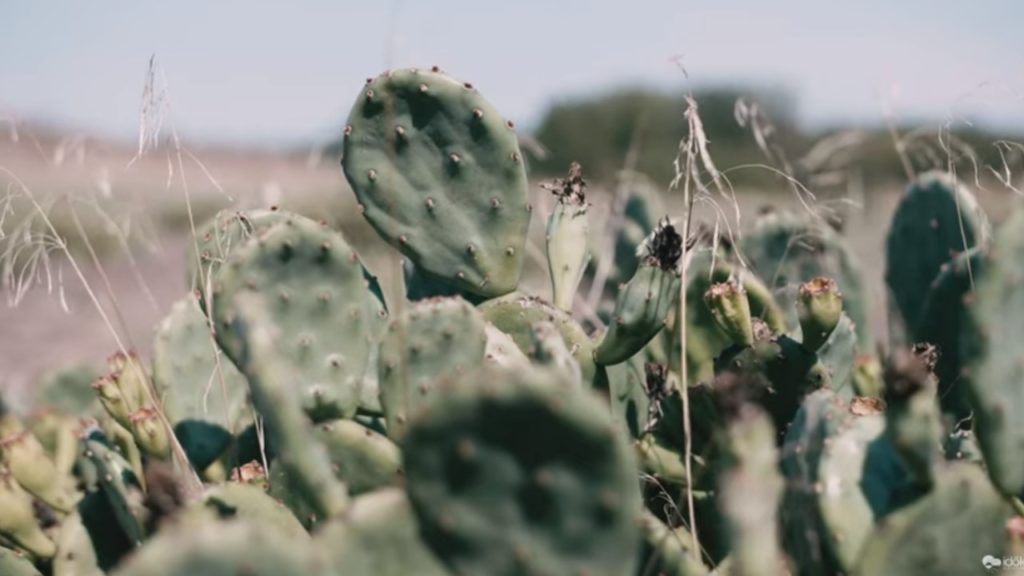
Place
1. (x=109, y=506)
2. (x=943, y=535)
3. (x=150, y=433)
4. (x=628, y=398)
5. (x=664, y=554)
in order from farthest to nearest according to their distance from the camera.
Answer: (x=628, y=398), (x=109, y=506), (x=150, y=433), (x=664, y=554), (x=943, y=535)

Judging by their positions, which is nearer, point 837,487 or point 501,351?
point 837,487

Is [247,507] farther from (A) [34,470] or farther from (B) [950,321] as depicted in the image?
(B) [950,321]

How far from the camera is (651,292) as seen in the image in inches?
83.0

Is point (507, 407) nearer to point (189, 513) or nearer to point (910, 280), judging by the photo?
point (189, 513)

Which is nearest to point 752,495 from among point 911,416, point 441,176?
point 911,416

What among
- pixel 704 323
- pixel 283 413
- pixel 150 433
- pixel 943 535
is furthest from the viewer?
pixel 704 323

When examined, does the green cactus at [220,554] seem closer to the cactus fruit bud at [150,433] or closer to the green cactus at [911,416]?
the green cactus at [911,416]

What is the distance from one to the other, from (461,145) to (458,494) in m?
1.02

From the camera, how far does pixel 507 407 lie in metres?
1.36

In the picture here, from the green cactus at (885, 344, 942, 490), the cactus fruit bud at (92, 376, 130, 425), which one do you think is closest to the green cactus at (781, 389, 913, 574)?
the green cactus at (885, 344, 942, 490)

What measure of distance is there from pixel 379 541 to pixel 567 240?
1.09 meters

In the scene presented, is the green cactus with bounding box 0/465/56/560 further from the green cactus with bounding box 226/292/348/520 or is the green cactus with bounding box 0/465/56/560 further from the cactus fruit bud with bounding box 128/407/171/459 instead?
the green cactus with bounding box 226/292/348/520

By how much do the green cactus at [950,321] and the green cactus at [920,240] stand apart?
0.34m

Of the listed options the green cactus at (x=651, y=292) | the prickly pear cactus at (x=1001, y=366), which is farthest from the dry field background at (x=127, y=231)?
the prickly pear cactus at (x=1001, y=366)
